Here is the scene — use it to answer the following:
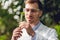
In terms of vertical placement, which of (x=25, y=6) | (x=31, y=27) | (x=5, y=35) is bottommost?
(x=5, y=35)

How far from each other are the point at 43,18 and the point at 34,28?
0.18m

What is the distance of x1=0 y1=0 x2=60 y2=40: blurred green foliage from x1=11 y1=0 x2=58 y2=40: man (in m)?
0.10

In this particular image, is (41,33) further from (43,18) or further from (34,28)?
(43,18)

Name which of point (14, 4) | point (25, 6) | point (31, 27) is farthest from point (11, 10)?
point (31, 27)

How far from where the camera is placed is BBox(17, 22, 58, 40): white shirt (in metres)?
2.24

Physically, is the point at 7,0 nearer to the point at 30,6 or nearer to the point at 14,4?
the point at 14,4

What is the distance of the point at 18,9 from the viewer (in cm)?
249

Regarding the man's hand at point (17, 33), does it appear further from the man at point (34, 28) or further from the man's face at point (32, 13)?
the man's face at point (32, 13)

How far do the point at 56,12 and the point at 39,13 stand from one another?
225 mm

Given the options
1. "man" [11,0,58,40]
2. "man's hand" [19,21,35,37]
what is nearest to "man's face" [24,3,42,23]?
"man" [11,0,58,40]

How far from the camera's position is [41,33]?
2.28 meters

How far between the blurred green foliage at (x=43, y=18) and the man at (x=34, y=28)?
0.32ft

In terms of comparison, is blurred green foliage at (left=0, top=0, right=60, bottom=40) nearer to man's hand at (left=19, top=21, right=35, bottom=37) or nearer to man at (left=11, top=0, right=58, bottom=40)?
man at (left=11, top=0, right=58, bottom=40)

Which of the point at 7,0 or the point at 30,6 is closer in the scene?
the point at 30,6
